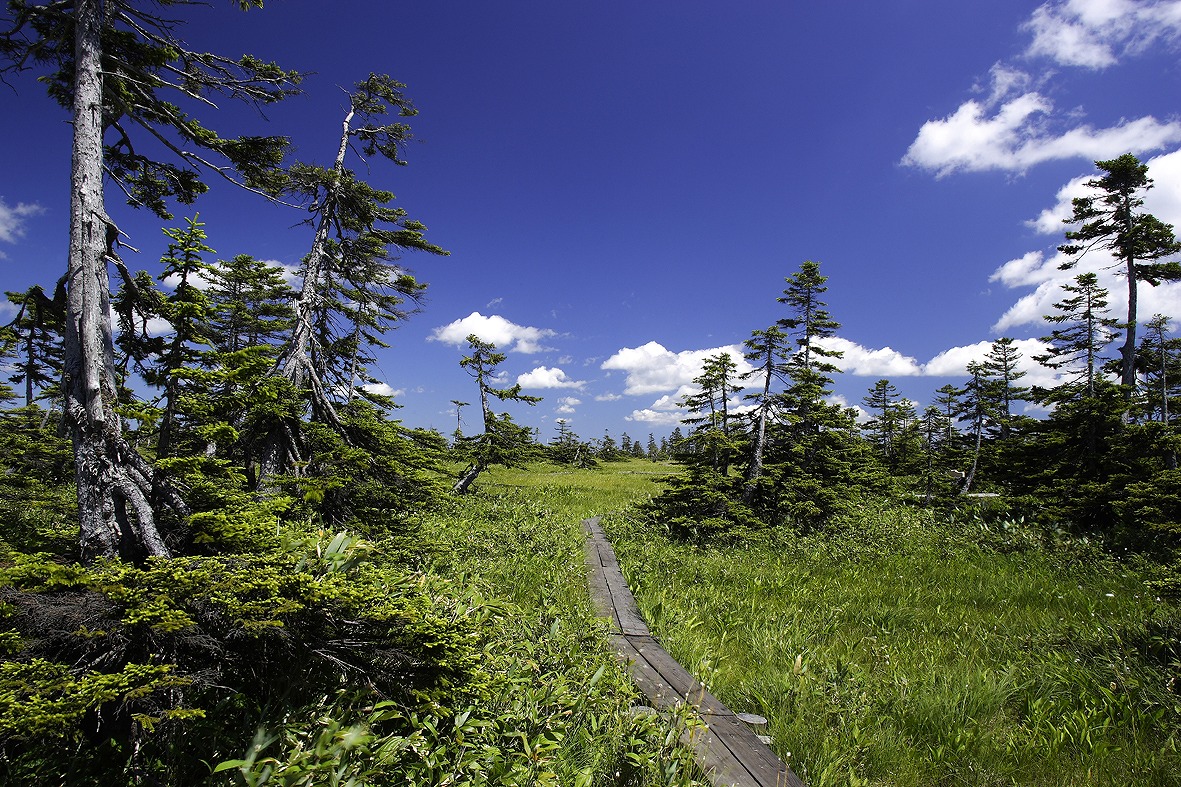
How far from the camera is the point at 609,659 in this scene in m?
5.22

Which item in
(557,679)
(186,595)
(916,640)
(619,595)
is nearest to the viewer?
(186,595)

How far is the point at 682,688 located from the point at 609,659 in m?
0.84

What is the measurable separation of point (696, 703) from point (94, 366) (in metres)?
5.67

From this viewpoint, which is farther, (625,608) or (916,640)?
(625,608)

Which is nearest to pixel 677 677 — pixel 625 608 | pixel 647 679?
pixel 647 679

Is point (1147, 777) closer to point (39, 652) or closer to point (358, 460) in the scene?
point (39, 652)

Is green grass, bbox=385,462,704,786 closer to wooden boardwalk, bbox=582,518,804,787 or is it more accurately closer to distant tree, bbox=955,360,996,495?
wooden boardwalk, bbox=582,518,804,787

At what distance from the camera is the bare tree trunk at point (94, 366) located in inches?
132

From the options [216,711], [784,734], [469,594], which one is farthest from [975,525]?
[216,711]

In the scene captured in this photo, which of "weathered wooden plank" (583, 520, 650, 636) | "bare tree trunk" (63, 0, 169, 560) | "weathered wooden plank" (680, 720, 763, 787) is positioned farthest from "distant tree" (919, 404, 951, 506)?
"bare tree trunk" (63, 0, 169, 560)

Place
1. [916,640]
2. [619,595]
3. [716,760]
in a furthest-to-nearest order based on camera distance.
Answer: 1. [619,595]
2. [916,640]
3. [716,760]

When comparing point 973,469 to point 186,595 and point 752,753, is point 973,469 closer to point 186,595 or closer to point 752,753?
point 752,753

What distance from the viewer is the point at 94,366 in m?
3.58

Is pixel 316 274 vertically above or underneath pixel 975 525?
above
